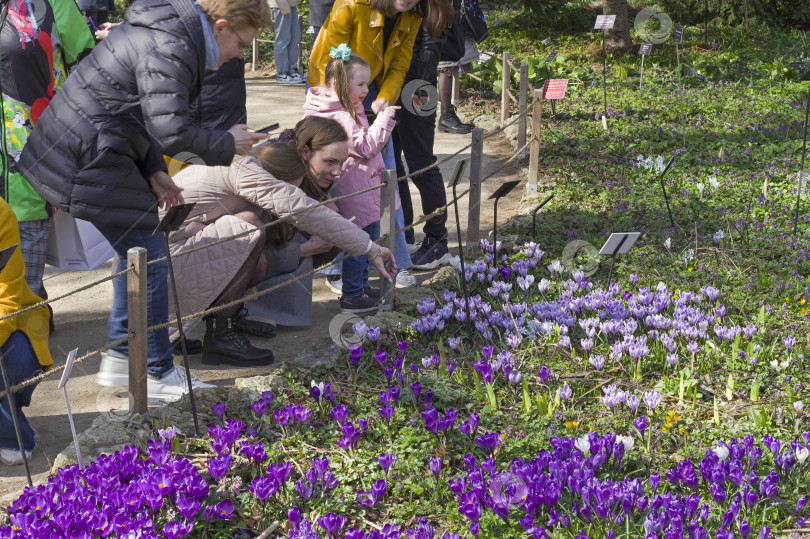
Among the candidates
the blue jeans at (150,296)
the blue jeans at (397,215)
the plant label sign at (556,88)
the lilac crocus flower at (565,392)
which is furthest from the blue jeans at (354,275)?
the plant label sign at (556,88)

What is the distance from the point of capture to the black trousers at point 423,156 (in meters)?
5.26

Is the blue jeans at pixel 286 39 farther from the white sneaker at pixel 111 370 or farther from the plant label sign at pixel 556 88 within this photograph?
the white sneaker at pixel 111 370

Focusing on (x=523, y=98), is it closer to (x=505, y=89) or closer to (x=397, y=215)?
(x=505, y=89)

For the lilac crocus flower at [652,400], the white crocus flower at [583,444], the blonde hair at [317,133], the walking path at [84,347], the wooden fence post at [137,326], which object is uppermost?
the blonde hair at [317,133]

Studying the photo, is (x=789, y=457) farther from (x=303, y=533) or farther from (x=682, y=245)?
(x=682, y=245)

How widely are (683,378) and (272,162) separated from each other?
2091 mm

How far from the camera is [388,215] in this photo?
4465 millimetres

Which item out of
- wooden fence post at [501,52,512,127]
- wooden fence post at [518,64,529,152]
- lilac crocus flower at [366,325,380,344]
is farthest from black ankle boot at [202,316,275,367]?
wooden fence post at [501,52,512,127]

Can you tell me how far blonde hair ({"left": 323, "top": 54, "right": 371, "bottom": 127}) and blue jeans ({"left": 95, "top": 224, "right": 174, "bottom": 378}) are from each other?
Answer: 1491 millimetres

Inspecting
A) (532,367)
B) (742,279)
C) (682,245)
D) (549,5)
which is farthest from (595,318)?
(549,5)

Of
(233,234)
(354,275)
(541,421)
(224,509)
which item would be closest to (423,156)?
(354,275)

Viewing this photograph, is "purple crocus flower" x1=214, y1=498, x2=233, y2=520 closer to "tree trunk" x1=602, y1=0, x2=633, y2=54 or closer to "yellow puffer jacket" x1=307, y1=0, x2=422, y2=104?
"yellow puffer jacket" x1=307, y1=0, x2=422, y2=104

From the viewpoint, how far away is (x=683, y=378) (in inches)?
137

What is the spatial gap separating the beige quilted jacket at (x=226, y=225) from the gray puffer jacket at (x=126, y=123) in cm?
60
